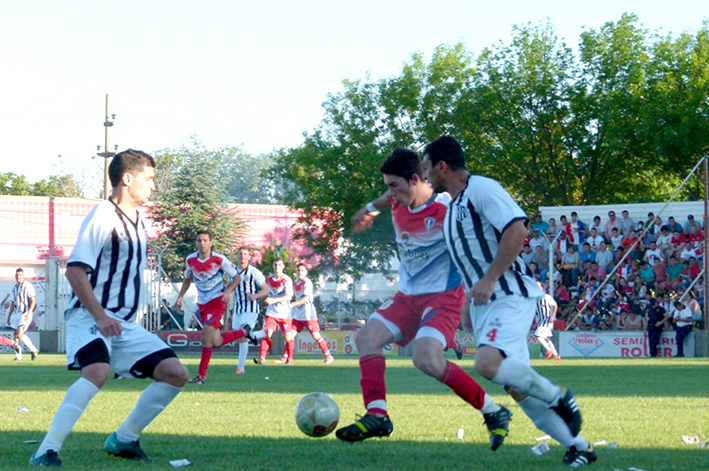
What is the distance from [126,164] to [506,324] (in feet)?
8.66

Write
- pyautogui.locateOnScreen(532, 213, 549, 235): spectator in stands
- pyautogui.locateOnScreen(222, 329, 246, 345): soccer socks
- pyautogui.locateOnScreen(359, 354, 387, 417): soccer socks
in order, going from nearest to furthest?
pyautogui.locateOnScreen(359, 354, 387, 417): soccer socks → pyautogui.locateOnScreen(222, 329, 246, 345): soccer socks → pyautogui.locateOnScreen(532, 213, 549, 235): spectator in stands

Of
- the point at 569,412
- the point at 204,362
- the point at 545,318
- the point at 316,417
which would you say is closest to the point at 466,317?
the point at 569,412

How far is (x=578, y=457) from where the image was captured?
629 cm

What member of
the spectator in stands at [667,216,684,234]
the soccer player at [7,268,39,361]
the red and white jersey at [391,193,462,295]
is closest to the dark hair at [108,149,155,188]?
the red and white jersey at [391,193,462,295]

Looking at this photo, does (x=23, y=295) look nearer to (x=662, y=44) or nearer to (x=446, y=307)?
(x=446, y=307)

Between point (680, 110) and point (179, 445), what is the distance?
34275 millimetres

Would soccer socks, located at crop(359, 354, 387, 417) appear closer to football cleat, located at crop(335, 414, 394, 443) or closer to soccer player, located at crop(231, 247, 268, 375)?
football cleat, located at crop(335, 414, 394, 443)

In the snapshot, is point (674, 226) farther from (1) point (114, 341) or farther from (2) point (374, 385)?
(1) point (114, 341)

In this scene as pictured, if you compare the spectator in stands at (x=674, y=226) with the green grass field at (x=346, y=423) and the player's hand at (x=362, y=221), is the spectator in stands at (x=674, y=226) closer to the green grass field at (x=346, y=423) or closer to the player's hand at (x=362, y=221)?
the green grass field at (x=346, y=423)

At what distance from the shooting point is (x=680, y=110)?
126ft

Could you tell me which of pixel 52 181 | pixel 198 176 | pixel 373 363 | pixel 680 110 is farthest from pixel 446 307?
pixel 52 181

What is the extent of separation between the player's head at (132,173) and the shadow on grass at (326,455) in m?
1.74

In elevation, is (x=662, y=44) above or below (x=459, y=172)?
above

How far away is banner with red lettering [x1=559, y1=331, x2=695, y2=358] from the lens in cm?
2623
